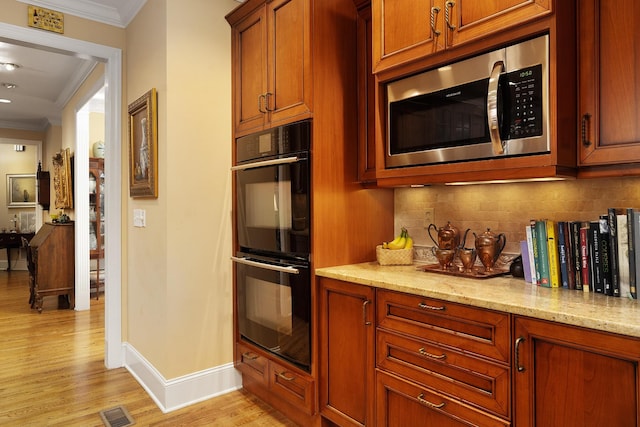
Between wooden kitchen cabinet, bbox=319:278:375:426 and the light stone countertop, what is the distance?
101 mm

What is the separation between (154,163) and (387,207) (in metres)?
1.47

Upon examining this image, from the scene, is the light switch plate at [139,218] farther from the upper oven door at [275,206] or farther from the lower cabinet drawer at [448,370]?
the lower cabinet drawer at [448,370]

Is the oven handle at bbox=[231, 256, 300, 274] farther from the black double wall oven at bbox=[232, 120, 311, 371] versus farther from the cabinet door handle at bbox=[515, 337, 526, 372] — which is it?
the cabinet door handle at bbox=[515, 337, 526, 372]

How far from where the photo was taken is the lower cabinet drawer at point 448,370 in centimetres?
140

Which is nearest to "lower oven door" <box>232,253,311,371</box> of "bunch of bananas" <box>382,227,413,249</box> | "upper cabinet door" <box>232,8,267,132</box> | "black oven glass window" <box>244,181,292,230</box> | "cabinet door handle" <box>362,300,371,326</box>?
"black oven glass window" <box>244,181,292,230</box>

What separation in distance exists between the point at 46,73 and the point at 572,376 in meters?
5.47

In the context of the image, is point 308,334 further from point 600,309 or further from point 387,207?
point 600,309

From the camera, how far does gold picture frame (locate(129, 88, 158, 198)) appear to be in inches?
101

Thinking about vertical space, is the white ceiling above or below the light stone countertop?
above

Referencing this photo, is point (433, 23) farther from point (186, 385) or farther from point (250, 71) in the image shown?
point (186, 385)

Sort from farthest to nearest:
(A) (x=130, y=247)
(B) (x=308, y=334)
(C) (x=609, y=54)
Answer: (A) (x=130, y=247)
(B) (x=308, y=334)
(C) (x=609, y=54)

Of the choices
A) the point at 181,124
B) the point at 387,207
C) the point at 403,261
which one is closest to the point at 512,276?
the point at 403,261

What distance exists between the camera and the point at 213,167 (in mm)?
2674

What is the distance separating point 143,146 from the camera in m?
2.77
